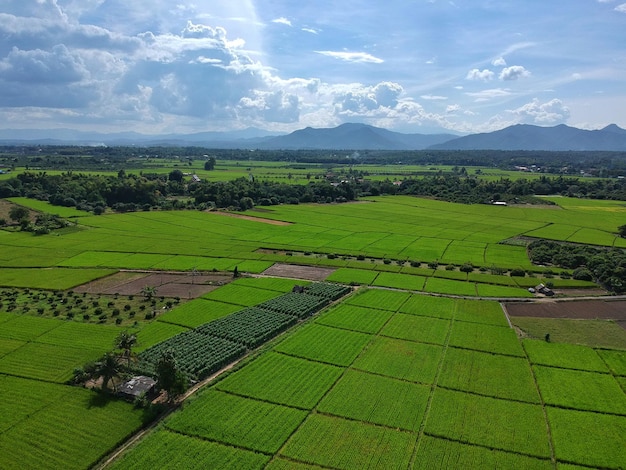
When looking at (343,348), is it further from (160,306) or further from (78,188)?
(78,188)

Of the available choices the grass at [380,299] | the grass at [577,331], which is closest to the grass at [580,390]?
the grass at [577,331]

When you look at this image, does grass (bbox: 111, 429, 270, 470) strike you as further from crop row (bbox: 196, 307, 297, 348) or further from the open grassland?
crop row (bbox: 196, 307, 297, 348)

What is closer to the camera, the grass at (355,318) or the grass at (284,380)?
the grass at (284,380)

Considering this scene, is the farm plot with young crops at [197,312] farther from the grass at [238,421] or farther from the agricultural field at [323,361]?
the grass at [238,421]

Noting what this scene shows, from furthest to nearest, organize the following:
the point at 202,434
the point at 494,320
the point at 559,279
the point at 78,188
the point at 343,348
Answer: the point at 78,188 < the point at 559,279 < the point at 494,320 < the point at 343,348 < the point at 202,434

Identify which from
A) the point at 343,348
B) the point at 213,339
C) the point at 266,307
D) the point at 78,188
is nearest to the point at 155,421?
the point at 213,339

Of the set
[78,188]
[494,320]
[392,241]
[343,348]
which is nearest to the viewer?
[343,348]

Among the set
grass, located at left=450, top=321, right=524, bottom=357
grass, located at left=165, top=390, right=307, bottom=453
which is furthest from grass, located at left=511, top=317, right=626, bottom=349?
grass, located at left=165, top=390, right=307, bottom=453

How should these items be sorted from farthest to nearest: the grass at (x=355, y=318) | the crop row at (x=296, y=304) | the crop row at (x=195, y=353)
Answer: the crop row at (x=296, y=304) < the grass at (x=355, y=318) < the crop row at (x=195, y=353)
